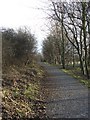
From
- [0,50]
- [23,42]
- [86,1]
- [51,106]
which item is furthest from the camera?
[23,42]

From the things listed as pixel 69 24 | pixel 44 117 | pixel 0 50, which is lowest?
pixel 44 117

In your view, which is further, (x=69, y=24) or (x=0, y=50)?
(x=69, y=24)

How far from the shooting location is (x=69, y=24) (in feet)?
107

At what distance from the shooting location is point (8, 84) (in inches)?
601

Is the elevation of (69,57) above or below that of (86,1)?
below

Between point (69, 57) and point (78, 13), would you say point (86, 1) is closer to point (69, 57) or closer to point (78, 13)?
point (78, 13)

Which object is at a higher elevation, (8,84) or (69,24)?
(69,24)

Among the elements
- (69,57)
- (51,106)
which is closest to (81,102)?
(51,106)

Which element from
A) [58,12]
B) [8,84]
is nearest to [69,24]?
[58,12]

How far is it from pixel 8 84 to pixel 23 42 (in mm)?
20430

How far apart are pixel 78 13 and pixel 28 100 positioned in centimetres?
1859

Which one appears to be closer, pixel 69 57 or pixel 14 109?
pixel 14 109

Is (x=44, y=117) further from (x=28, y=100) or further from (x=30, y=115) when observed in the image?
(x=28, y=100)

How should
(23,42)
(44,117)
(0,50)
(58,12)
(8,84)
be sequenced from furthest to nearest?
1. (23,42)
2. (58,12)
3. (0,50)
4. (8,84)
5. (44,117)
